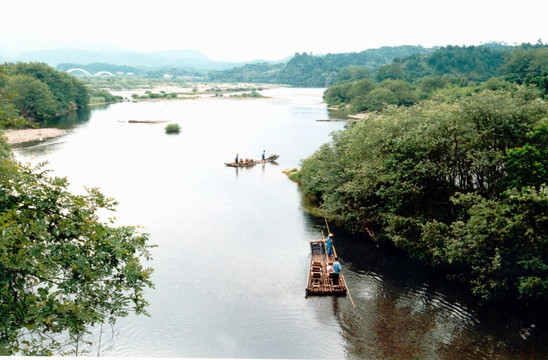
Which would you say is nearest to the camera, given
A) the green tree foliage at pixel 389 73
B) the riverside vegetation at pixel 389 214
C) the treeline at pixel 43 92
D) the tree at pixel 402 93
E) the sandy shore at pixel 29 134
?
the riverside vegetation at pixel 389 214

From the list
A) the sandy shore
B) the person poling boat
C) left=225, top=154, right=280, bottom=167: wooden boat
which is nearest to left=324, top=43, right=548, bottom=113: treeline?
left=225, top=154, right=280, bottom=167: wooden boat

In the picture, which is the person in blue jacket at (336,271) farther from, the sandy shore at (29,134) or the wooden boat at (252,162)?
the sandy shore at (29,134)

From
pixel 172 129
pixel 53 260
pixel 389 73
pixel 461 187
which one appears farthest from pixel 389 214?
pixel 389 73

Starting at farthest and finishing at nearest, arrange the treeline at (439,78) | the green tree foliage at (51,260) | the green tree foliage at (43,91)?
the treeline at (439,78) → the green tree foliage at (43,91) → the green tree foliage at (51,260)

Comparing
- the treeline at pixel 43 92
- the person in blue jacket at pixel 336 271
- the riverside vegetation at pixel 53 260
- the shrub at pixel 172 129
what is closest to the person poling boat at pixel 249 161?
the shrub at pixel 172 129

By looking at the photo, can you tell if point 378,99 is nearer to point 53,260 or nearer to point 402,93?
point 402,93

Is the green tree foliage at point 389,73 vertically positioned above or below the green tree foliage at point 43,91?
above
